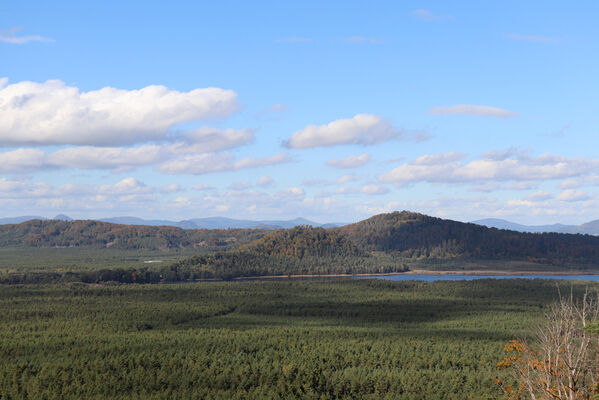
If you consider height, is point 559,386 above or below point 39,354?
above

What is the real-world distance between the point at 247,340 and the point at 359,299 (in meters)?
90.2

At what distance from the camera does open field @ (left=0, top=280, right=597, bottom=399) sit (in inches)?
3135

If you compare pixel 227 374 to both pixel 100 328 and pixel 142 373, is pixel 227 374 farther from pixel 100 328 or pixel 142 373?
pixel 100 328

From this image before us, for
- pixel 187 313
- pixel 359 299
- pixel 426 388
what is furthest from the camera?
pixel 359 299

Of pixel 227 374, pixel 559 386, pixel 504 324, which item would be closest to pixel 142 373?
pixel 227 374

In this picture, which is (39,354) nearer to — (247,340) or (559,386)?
(247,340)

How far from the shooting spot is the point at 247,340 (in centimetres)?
11356

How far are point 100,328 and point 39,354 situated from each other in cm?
3178

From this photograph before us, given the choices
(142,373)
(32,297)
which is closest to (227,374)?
(142,373)

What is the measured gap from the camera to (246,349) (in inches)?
4168

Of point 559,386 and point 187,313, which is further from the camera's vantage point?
point 187,313

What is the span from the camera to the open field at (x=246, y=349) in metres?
79.6

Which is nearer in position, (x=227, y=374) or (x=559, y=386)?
(x=559, y=386)

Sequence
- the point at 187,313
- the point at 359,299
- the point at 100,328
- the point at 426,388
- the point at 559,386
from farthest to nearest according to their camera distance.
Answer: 1. the point at 359,299
2. the point at 187,313
3. the point at 100,328
4. the point at 426,388
5. the point at 559,386
